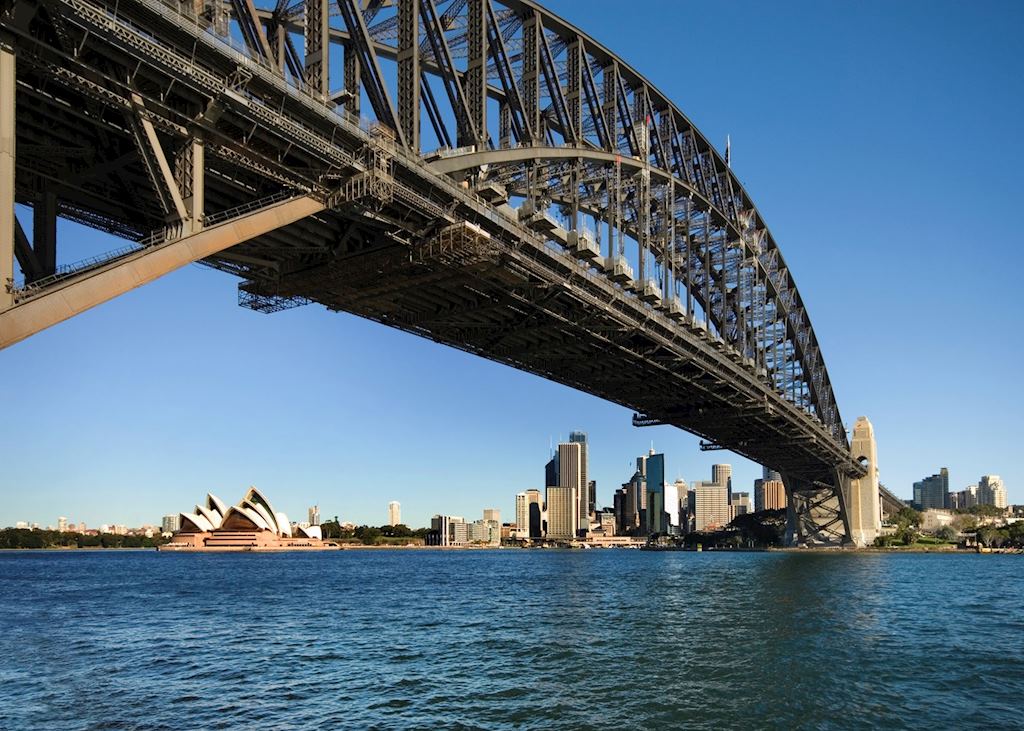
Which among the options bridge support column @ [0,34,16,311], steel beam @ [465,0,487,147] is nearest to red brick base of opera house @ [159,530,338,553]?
steel beam @ [465,0,487,147]

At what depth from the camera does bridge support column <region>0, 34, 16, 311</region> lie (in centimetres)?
1683

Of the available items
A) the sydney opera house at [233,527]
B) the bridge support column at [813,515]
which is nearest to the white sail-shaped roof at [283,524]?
the sydney opera house at [233,527]

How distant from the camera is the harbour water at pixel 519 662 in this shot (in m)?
19.6

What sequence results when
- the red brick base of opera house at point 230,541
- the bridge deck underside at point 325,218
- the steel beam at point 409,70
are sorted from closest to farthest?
the bridge deck underside at point 325,218 → the steel beam at point 409,70 → the red brick base of opera house at point 230,541

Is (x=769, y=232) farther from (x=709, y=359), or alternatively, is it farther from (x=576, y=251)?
(x=576, y=251)

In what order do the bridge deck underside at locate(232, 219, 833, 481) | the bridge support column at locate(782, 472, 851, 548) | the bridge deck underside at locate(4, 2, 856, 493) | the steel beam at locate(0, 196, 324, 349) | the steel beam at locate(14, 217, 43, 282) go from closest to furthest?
the steel beam at locate(0, 196, 324, 349) → the steel beam at locate(14, 217, 43, 282) → the bridge deck underside at locate(4, 2, 856, 493) → the bridge deck underside at locate(232, 219, 833, 481) → the bridge support column at locate(782, 472, 851, 548)

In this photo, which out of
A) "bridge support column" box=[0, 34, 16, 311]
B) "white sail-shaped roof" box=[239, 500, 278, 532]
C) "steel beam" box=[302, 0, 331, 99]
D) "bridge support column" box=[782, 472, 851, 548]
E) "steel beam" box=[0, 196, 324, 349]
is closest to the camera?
"bridge support column" box=[0, 34, 16, 311]

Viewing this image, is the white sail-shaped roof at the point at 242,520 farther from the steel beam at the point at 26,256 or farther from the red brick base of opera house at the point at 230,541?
the steel beam at the point at 26,256

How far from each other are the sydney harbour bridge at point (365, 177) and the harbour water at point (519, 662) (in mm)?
10469

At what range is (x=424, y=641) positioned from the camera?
31188 millimetres

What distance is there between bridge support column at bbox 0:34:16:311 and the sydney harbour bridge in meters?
0.04

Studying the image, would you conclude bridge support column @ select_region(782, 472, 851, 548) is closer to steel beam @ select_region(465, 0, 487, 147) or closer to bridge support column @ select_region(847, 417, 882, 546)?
bridge support column @ select_region(847, 417, 882, 546)

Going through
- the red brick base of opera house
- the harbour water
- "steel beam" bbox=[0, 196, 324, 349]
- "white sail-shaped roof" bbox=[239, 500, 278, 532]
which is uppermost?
"steel beam" bbox=[0, 196, 324, 349]

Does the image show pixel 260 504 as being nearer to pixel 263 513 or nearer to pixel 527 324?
pixel 263 513
